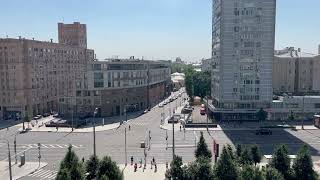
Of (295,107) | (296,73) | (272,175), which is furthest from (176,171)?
(296,73)

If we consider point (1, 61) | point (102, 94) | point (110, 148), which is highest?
point (1, 61)

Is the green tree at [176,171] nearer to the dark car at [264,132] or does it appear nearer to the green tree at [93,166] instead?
the green tree at [93,166]

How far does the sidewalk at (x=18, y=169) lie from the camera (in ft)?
200

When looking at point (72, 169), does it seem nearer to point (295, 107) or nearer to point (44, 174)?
point (44, 174)

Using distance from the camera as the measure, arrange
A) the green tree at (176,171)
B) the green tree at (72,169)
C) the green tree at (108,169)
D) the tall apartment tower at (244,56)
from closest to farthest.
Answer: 1. the green tree at (72,169)
2. the green tree at (108,169)
3. the green tree at (176,171)
4. the tall apartment tower at (244,56)

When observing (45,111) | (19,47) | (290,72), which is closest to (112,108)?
(45,111)

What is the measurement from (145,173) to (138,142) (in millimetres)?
24755

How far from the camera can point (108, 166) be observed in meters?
47.2

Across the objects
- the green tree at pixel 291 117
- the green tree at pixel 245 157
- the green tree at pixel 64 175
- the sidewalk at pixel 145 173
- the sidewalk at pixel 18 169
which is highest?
the green tree at pixel 64 175

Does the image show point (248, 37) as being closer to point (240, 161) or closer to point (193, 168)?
point (240, 161)

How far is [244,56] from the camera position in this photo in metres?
109

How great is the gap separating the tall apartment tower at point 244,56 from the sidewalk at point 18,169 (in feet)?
196

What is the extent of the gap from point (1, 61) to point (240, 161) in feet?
308

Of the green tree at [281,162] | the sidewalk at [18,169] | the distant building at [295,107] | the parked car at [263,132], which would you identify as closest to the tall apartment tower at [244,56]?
the distant building at [295,107]
